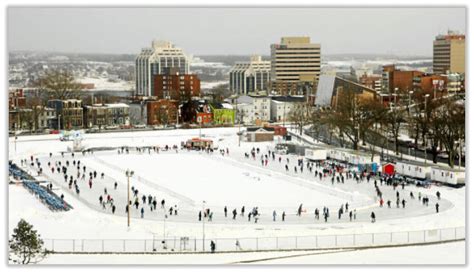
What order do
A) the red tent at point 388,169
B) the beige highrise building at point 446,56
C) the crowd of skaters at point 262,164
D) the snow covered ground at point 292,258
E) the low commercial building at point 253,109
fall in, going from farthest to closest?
the beige highrise building at point 446,56
the low commercial building at point 253,109
the red tent at point 388,169
the crowd of skaters at point 262,164
the snow covered ground at point 292,258

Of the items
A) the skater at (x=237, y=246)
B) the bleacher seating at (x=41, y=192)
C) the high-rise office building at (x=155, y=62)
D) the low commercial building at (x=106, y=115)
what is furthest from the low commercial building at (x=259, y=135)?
the high-rise office building at (x=155, y=62)

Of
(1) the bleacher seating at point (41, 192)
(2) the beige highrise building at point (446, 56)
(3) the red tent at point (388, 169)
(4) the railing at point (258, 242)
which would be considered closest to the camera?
(4) the railing at point (258, 242)

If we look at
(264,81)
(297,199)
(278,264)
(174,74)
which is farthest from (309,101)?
(278,264)

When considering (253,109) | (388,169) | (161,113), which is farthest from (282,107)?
(388,169)

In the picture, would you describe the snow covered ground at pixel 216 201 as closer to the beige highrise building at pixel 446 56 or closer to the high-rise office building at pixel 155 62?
the beige highrise building at pixel 446 56

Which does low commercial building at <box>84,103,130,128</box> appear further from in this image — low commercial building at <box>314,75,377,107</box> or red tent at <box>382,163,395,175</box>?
red tent at <box>382,163,395,175</box>

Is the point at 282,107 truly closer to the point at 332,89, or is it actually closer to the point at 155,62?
the point at 332,89

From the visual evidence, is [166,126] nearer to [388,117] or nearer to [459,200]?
[388,117]
